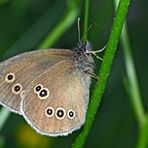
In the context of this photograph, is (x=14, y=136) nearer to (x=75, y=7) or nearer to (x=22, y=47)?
(x=22, y=47)

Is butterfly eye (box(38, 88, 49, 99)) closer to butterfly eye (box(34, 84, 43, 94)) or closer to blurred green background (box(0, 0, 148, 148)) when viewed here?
butterfly eye (box(34, 84, 43, 94))

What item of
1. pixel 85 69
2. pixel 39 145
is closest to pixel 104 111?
pixel 39 145

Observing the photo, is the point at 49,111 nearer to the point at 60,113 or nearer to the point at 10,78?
the point at 60,113

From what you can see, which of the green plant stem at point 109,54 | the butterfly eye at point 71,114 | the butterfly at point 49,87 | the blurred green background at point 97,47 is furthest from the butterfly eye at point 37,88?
the blurred green background at point 97,47

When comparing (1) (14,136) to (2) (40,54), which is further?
(1) (14,136)

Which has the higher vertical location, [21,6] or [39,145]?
→ [21,6]

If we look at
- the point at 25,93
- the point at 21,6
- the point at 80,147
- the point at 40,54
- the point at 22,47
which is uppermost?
the point at 21,6

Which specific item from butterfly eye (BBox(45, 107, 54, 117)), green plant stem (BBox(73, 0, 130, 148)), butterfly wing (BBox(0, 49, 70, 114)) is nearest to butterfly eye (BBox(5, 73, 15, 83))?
butterfly wing (BBox(0, 49, 70, 114))

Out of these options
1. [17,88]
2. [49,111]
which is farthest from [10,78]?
[49,111]
